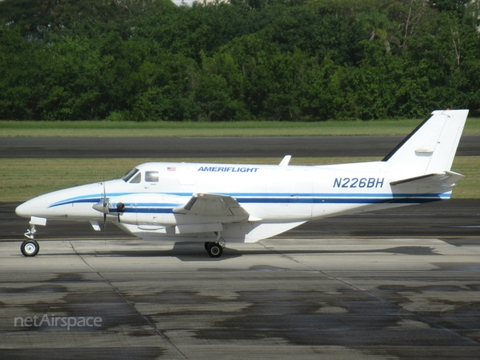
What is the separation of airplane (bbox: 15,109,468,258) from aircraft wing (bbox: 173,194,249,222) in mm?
29

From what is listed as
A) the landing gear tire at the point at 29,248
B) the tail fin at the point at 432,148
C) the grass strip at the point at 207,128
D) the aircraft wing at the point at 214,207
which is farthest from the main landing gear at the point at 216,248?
the grass strip at the point at 207,128

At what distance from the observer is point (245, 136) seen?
5669 cm

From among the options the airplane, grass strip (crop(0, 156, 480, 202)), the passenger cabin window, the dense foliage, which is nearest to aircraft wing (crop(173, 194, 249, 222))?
the airplane

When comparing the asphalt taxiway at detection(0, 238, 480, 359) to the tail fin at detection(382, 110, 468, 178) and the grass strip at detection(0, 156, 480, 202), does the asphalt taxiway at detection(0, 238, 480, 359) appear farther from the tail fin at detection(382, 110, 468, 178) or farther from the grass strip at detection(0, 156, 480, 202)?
the grass strip at detection(0, 156, 480, 202)

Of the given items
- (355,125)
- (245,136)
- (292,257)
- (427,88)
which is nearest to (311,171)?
(292,257)

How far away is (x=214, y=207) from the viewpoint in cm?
1736

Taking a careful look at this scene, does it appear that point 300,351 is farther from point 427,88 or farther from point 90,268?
point 427,88

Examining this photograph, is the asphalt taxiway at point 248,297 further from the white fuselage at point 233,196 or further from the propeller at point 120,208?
the propeller at point 120,208

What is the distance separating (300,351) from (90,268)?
7301mm

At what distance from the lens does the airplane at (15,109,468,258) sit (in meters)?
17.6

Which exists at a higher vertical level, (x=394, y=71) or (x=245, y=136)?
(x=394, y=71)

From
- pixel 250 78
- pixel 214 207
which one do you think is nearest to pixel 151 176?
pixel 214 207

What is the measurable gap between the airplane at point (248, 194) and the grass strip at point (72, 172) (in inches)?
456

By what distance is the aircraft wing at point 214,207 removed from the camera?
16922 millimetres
